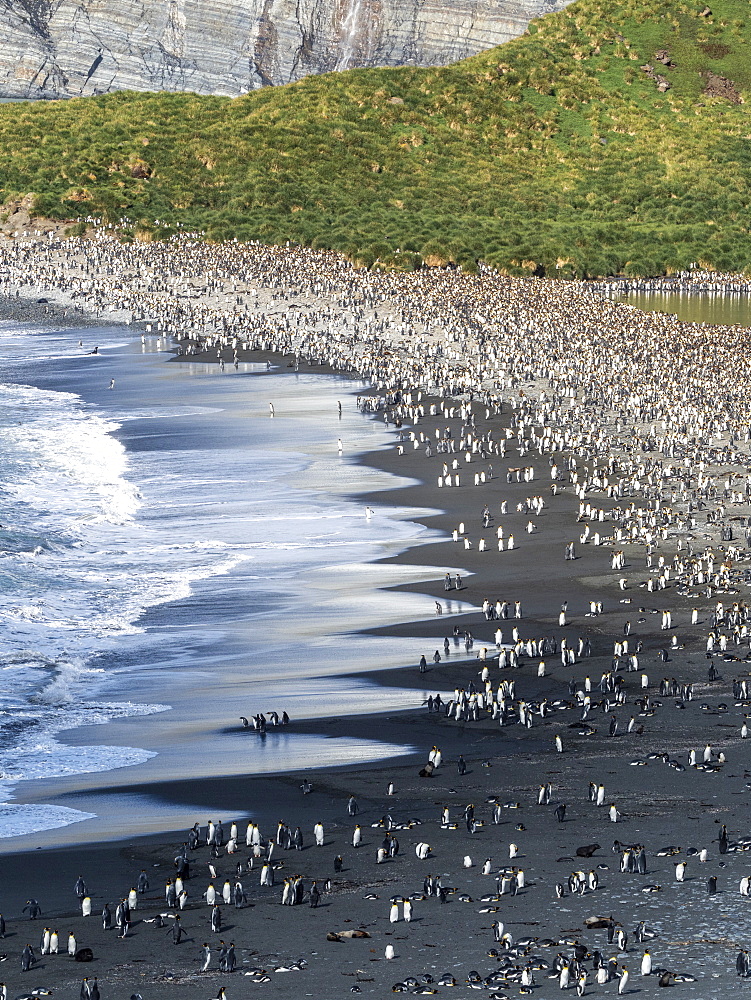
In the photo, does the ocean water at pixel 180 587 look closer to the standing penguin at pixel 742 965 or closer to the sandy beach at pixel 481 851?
the sandy beach at pixel 481 851

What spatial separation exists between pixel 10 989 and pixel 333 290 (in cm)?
6793

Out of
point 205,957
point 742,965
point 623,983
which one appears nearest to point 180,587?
point 205,957

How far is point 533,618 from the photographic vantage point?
30109 mm

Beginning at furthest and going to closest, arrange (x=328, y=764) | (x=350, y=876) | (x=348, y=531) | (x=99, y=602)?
(x=348, y=531) → (x=99, y=602) → (x=328, y=764) → (x=350, y=876)

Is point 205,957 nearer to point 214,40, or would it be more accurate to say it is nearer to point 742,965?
point 742,965

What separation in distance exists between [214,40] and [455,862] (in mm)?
180048

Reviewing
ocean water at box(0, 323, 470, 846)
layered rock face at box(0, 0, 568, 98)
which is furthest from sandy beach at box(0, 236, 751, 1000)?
layered rock face at box(0, 0, 568, 98)

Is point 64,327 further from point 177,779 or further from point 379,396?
point 177,779

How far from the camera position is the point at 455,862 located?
1948cm

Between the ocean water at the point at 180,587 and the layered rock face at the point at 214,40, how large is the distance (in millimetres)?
134652

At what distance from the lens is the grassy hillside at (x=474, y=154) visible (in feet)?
343

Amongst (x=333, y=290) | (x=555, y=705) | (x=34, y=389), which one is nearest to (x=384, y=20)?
(x=333, y=290)

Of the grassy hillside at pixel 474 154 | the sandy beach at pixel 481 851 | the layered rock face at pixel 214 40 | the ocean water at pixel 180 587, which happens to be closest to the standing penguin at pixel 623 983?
the sandy beach at pixel 481 851

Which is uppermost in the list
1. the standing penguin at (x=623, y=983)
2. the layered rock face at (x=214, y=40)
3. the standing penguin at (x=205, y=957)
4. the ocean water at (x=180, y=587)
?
the layered rock face at (x=214, y=40)
